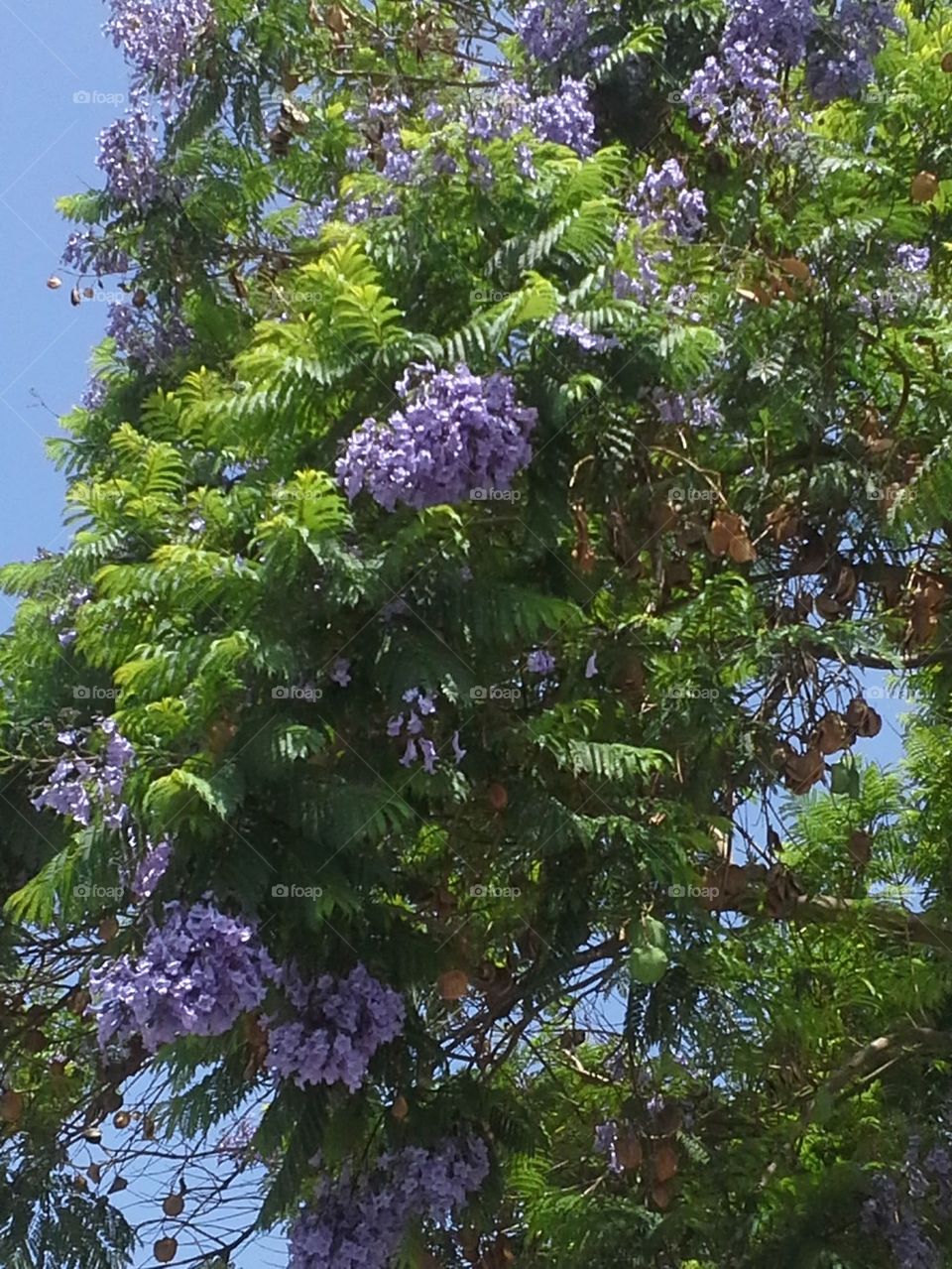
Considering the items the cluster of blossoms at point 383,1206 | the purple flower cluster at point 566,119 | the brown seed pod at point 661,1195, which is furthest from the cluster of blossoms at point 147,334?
the brown seed pod at point 661,1195

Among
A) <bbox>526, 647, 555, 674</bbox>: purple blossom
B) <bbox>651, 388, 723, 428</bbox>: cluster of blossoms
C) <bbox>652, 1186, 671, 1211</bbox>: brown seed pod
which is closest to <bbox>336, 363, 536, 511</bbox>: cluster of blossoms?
<bbox>651, 388, 723, 428</bbox>: cluster of blossoms

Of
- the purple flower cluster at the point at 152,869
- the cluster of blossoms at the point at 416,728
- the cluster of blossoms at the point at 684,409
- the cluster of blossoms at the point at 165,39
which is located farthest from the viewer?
the cluster of blossoms at the point at 165,39

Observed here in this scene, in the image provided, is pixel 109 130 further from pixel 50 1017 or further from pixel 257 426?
pixel 50 1017

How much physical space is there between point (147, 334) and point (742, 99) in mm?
2418

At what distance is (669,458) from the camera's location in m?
5.13

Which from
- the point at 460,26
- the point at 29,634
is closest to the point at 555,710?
the point at 29,634

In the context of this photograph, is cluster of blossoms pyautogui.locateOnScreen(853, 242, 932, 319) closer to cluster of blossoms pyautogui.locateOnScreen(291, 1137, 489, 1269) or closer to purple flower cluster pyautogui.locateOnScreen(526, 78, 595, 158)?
purple flower cluster pyautogui.locateOnScreen(526, 78, 595, 158)

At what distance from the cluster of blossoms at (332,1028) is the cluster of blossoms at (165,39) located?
3455mm

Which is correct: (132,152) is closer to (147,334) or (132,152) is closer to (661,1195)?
(147,334)

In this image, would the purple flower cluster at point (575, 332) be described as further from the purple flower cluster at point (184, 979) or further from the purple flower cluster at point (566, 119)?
the purple flower cluster at point (184, 979)

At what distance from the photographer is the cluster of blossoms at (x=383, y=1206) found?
193 inches

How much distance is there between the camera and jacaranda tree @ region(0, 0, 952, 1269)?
14.1 ft

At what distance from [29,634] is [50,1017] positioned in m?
1.73

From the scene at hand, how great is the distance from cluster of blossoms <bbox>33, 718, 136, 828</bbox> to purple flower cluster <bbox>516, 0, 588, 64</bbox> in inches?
109
